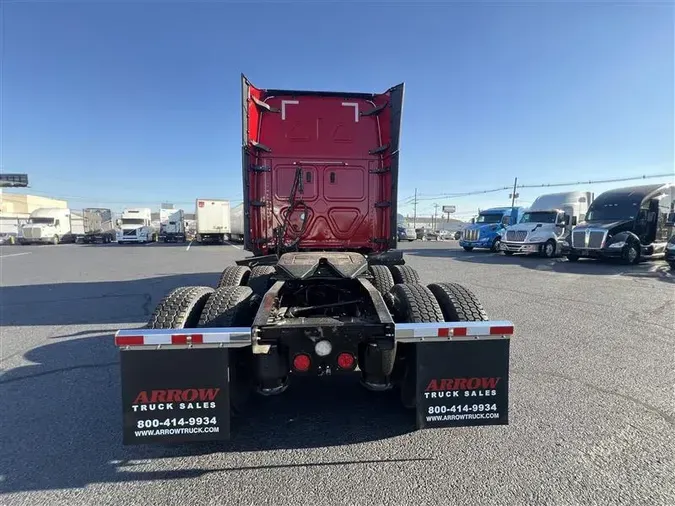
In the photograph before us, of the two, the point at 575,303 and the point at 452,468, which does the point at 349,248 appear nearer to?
the point at 452,468

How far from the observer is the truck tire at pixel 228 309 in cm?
297

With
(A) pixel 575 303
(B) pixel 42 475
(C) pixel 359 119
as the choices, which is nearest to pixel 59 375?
(B) pixel 42 475

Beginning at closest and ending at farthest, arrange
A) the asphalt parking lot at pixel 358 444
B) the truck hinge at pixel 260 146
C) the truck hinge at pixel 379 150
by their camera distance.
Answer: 1. the asphalt parking lot at pixel 358 444
2. the truck hinge at pixel 260 146
3. the truck hinge at pixel 379 150

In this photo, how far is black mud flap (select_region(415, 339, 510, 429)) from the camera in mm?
2574

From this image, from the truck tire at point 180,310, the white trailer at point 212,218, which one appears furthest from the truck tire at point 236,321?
the white trailer at point 212,218

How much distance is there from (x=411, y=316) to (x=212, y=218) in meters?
30.3

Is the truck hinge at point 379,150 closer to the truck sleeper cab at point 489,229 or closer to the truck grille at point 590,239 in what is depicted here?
the truck grille at point 590,239

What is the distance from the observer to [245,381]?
2846 mm

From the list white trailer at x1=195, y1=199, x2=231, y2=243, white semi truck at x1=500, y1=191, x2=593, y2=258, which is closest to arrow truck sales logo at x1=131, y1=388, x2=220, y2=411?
white semi truck at x1=500, y1=191, x2=593, y2=258

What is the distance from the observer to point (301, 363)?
101 inches

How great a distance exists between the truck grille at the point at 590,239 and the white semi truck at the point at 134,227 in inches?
1360

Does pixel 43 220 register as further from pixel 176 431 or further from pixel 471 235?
pixel 176 431

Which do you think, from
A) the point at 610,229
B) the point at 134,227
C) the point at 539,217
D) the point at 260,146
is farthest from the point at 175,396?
the point at 134,227

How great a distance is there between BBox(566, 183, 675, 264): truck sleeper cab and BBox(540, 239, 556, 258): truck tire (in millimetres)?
1534
